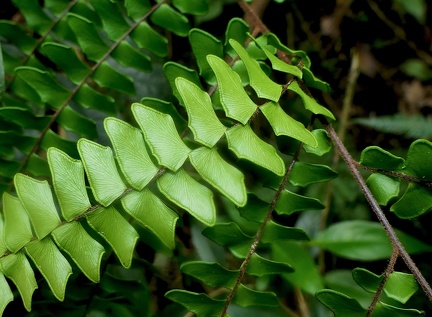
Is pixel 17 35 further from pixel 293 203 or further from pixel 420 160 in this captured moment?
pixel 420 160

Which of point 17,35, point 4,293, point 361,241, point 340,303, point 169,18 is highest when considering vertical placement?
point 169,18

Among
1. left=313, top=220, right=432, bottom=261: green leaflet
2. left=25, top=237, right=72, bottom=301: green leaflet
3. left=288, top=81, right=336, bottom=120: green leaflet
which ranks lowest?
left=25, top=237, right=72, bottom=301: green leaflet

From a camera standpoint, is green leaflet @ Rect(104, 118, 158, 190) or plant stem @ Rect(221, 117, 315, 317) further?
plant stem @ Rect(221, 117, 315, 317)

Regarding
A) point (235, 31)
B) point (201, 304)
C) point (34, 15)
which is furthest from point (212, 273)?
point (34, 15)

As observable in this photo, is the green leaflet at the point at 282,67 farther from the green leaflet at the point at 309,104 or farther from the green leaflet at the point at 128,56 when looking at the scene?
the green leaflet at the point at 128,56

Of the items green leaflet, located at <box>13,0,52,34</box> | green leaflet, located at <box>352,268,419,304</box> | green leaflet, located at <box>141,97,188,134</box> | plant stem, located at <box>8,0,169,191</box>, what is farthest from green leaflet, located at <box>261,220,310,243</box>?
green leaflet, located at <box>13,0,52,34</box>

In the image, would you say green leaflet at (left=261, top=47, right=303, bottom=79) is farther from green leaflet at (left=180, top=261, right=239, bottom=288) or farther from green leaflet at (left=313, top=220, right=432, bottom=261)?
green leaflet at (left=313, top=220, right=432, bottom=261)
